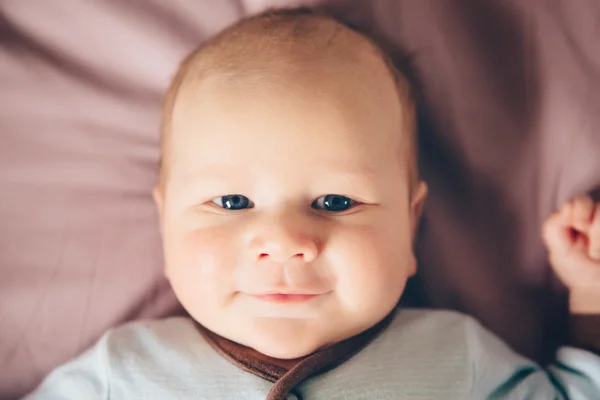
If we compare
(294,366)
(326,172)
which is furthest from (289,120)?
(294,366)

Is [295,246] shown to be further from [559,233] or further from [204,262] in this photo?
[559,233]

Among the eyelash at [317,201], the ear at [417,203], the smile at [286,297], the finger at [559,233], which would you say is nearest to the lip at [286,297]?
the smile at [286,297]

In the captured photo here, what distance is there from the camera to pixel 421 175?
3.90 feet

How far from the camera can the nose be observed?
89cm

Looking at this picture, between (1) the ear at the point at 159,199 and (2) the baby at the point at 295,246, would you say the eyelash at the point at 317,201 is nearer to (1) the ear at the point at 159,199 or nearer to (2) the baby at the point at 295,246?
(2) the baby at the point at 295,246

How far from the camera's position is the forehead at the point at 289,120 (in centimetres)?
93

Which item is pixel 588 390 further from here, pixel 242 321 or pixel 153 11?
pixel 153 11

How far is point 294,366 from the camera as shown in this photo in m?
0.96

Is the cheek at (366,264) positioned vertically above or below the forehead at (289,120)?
below

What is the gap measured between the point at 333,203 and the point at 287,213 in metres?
0.09

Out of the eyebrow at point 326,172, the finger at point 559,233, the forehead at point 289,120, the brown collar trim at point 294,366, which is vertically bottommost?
the brown collar trim at point 294,366

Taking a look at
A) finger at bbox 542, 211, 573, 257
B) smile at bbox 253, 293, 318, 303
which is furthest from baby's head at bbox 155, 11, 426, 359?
finger at bbox 542, 211, 573, 257

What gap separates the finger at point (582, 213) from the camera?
3.58 ft

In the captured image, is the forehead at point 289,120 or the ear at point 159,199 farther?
the ear at point 159,199
